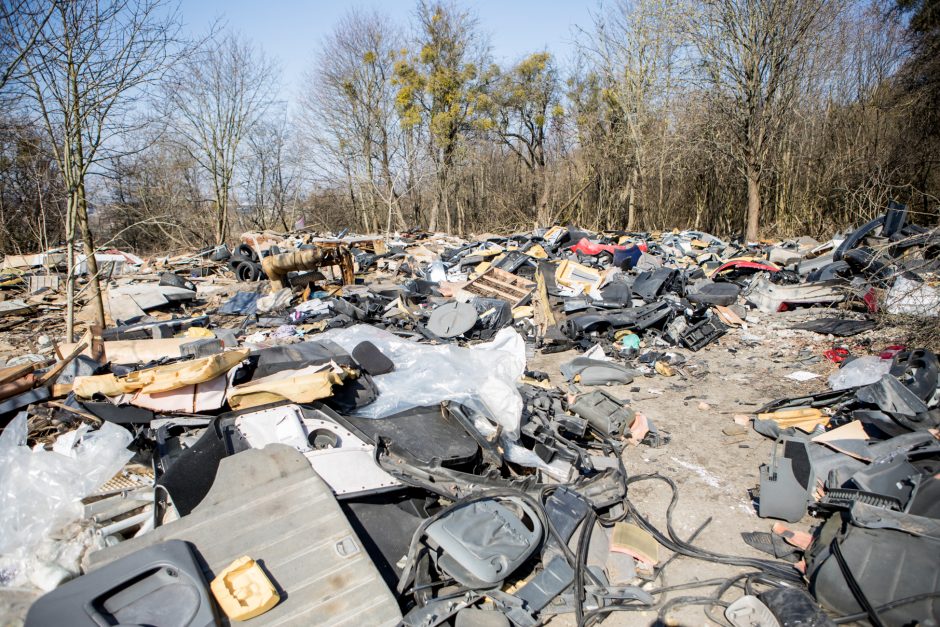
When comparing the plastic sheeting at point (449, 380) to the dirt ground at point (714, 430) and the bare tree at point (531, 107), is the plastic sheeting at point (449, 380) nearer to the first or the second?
the dirt ground at point (714, 430)

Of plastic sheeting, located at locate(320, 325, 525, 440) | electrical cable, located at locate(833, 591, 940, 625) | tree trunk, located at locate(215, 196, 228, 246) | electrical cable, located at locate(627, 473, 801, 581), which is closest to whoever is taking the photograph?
electrical cable, located at locate(833, 591, 940, 625)

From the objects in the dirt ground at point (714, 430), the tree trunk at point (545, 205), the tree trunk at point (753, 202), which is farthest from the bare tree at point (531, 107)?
the dirt ground at point (714, 430)

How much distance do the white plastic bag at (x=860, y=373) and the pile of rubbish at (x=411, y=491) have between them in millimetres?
24

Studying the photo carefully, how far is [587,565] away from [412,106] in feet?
65.3

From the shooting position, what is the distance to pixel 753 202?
472 inches

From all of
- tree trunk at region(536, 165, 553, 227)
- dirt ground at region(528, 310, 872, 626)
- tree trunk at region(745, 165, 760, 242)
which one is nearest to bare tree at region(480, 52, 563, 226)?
tree trunk at region(536, 165, 553, 227)

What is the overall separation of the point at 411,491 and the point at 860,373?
4.08m

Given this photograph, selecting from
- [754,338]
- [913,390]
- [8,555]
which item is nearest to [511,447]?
[8,555]

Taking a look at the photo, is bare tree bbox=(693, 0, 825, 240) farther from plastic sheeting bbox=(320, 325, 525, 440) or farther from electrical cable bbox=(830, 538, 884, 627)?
electrical cable bbox=(830, 538, 884, 627)

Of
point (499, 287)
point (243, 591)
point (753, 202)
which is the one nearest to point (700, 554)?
point (243, 591)

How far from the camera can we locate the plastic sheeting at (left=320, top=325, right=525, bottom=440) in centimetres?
340

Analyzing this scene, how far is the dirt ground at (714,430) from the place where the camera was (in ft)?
8.67

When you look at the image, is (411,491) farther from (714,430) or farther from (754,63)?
(754,63)

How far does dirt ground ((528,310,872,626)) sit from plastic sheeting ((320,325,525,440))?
100 cm
